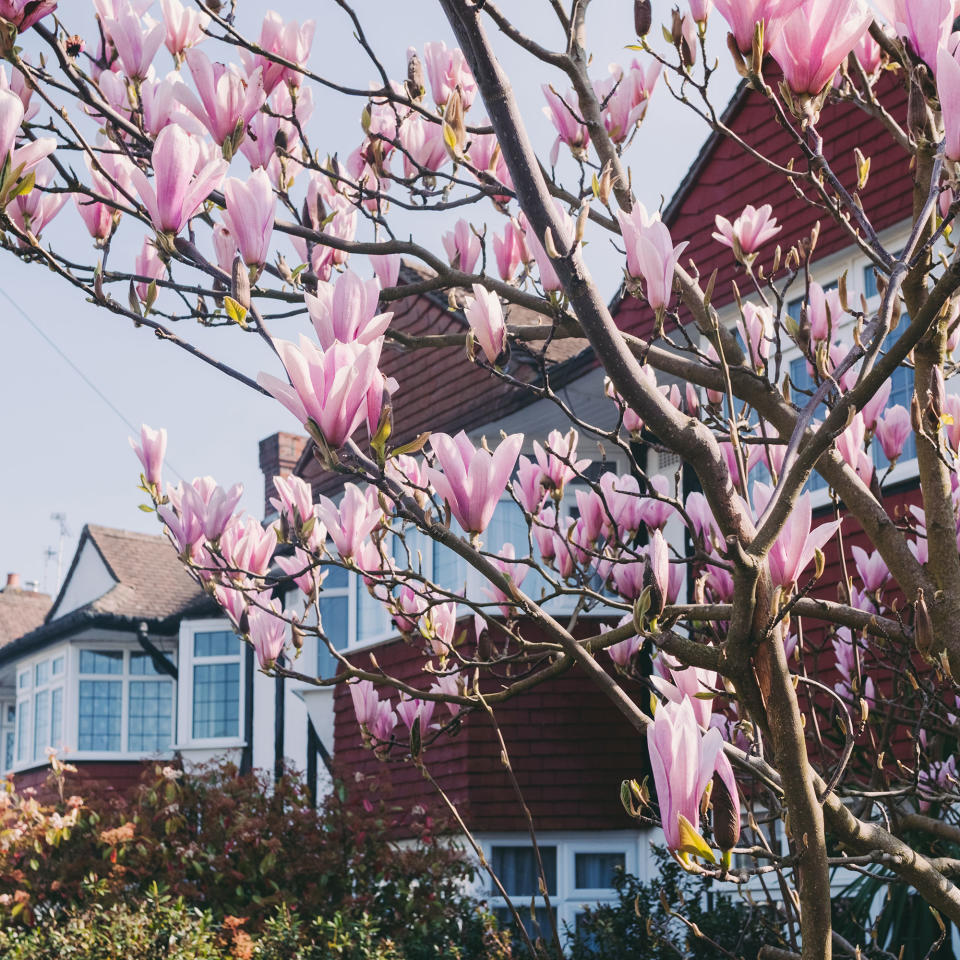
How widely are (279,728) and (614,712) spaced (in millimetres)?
7186

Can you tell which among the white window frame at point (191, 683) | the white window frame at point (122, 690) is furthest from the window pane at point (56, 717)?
the white window frame at point (191, 683)

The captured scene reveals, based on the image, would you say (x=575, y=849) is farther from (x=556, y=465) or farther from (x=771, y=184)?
(x=556, y=465)

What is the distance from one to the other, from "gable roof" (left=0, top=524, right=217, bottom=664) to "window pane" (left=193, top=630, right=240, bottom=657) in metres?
0.37

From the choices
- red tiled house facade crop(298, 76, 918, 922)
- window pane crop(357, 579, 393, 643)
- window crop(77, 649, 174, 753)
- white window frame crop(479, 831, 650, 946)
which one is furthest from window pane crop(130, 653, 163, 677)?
white window frame crop(479, 831, 650, 946)

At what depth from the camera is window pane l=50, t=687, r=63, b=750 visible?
20.2m

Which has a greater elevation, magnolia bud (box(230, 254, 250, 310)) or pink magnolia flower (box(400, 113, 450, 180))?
pink magnolia flower (box(400, 113, 450, 180))

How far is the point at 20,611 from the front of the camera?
1190 inches

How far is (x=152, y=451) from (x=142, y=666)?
18404mm

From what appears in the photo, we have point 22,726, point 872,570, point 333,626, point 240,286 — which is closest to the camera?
point 240,286

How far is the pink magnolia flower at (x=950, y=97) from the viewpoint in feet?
5.59

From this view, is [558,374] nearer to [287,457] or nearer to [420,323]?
[420,323]

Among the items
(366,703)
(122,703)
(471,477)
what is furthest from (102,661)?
(471,477)

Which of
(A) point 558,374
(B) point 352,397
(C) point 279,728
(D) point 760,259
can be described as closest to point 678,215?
(D) point 760,259

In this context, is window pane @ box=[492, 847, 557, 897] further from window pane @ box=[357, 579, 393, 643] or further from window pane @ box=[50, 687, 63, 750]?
window pane @ box=[50, 687, 63, 750]
